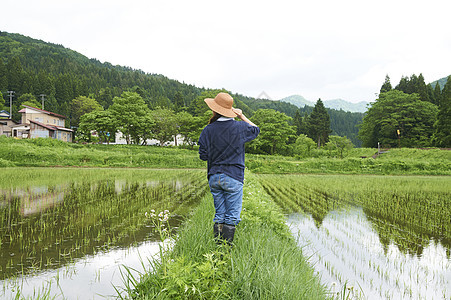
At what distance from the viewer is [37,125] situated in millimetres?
35719

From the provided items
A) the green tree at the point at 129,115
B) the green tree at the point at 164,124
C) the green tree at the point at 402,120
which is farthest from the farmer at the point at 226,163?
the green tree at the point at 402,120

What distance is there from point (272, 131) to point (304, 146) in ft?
22.0

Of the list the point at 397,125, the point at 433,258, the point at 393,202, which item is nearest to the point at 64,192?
the point at 433,258

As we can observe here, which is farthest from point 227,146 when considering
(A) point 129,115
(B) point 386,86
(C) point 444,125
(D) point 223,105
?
(B) point 386,86

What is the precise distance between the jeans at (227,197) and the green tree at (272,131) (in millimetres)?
34267

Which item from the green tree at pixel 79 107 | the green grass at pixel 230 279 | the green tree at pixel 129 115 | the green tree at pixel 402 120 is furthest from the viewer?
the green tree at pixel 79 107

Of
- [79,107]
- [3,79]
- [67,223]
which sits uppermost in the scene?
[3,79]

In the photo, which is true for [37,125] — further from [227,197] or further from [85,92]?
[227,197]

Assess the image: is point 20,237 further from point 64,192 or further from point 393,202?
point 393,202

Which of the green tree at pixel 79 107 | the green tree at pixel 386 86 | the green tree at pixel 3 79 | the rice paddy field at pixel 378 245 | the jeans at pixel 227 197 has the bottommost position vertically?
the rice paddy field at pixel 378 245

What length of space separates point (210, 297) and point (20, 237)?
3.38 m

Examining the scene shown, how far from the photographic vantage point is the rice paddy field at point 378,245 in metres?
2.71

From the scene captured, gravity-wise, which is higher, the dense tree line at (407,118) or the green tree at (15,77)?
the green tree at (15,77)

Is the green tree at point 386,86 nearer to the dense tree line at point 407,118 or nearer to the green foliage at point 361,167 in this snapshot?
the dense tree line at point 407,118
